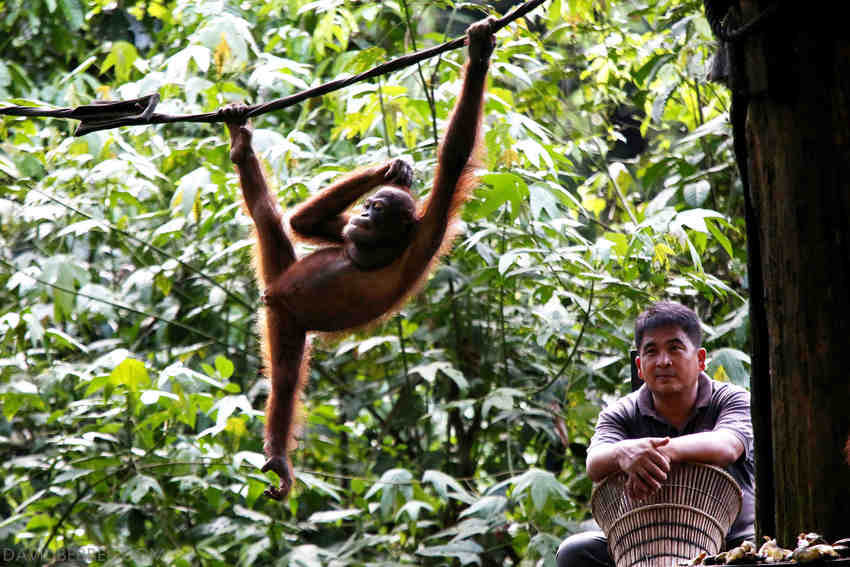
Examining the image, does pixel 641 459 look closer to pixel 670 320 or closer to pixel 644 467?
pixel 644 467

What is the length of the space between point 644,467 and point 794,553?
0.94 meters

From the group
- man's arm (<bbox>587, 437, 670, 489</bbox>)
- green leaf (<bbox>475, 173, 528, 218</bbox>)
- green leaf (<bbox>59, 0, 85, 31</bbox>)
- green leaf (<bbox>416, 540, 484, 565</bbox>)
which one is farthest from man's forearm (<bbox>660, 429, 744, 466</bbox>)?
green leaf (<bbox>59, 0, 85, 31</bbox>)

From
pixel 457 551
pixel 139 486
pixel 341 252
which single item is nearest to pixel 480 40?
pixel 341 252

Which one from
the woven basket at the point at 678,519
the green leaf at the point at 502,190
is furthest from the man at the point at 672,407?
the green leaf at the point at 502,190

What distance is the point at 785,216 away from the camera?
2.12m

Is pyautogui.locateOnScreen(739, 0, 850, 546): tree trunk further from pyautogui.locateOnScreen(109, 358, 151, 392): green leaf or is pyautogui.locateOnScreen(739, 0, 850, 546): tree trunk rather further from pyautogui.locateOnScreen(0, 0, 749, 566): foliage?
pyautogui.locateOnScreen(109, 358, 151, 392): green leaf

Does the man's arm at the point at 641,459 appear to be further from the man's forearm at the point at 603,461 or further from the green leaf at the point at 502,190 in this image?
the green leaf at the point at 502,190

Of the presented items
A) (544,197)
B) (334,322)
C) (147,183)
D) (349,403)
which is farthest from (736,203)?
(147,183)

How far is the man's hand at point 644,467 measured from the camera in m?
2.76

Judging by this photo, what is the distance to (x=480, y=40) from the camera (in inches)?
116

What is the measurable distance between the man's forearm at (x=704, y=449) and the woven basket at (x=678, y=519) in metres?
0.03

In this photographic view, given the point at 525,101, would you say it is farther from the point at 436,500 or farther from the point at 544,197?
the point at 436,500

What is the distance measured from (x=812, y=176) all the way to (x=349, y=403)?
3937 millimetres

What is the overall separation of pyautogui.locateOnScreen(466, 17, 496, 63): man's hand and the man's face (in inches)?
44.6
